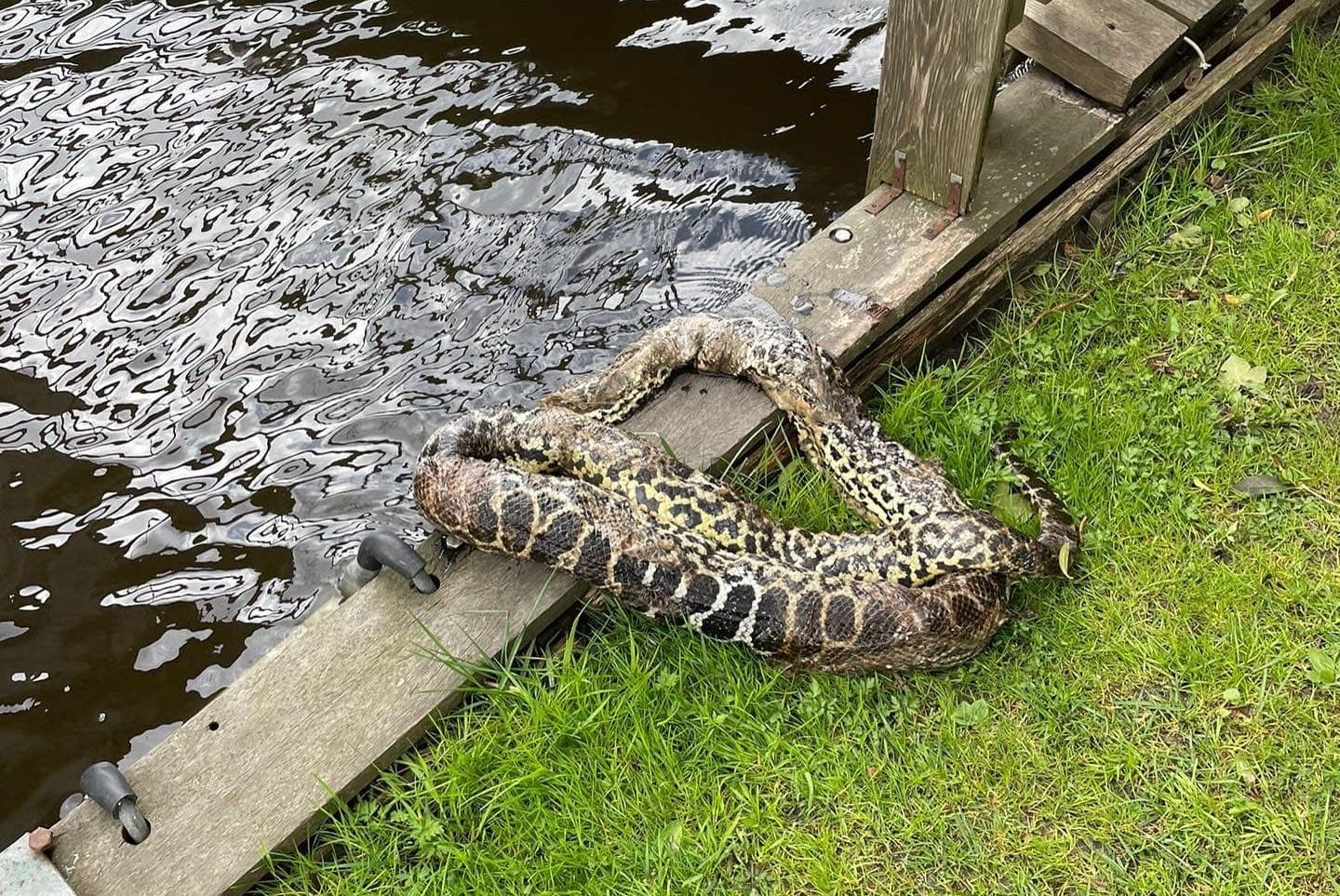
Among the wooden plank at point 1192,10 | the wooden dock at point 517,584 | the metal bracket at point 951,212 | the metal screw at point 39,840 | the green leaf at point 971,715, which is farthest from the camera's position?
the wooden plank at point 1192,10

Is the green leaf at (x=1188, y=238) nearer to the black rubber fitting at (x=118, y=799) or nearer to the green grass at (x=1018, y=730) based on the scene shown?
the green grass at (x=1018, y=730)

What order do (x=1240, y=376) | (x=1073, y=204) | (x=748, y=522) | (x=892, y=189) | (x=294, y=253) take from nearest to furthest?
(x=748, y=522) < (x=1240, y=376) < (x=892, y=189) < (x=1073, y=204) < (x=294, y=253)

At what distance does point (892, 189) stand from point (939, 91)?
1.70 feet

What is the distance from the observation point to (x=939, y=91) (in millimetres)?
4375

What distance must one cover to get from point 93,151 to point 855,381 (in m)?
4.44

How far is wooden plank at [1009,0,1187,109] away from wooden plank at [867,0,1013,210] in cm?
89

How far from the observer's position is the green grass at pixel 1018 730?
351 centimetres

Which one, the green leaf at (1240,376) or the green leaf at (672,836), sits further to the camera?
the green leaf at (1240,376)

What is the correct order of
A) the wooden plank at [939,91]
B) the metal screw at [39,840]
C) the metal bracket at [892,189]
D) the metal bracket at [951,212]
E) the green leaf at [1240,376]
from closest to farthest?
the metal screw at [39,840], the wooden plank at [939,91], the green leaf at [1240,376], the metal bracket at [951,212], the metal bracket at [892,189]

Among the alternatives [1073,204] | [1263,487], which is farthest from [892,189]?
[1263,487]

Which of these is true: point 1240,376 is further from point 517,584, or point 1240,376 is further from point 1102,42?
point 517,584

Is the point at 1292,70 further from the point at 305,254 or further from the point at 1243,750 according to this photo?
the point at 305,254

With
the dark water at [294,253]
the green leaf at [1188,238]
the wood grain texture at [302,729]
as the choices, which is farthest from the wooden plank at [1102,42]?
the wood grain texture at [302,729]

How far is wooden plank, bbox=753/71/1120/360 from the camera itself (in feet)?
14.7
